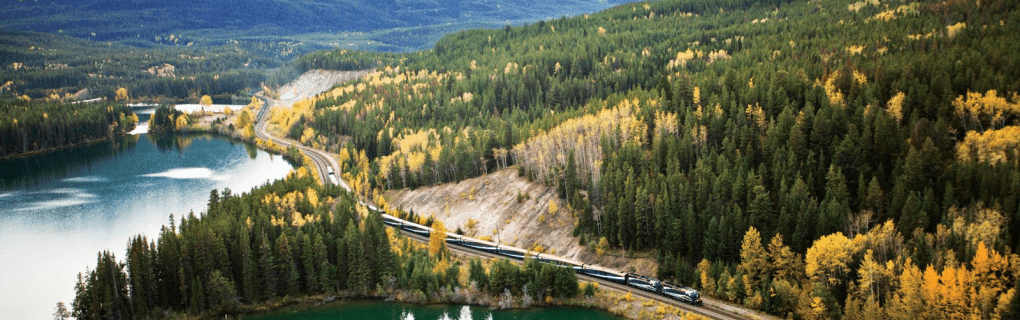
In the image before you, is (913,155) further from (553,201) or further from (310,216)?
(310,216)

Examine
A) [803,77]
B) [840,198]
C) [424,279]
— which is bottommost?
[424,279]

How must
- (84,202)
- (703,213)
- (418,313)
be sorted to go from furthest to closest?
(84,202)
(703,213)
(418,313)

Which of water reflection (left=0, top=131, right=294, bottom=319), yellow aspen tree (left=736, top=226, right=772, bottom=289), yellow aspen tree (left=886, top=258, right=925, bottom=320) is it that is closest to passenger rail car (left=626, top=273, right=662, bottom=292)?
yellow aspen tree (left=736, top=226, right=772, bottom=289)

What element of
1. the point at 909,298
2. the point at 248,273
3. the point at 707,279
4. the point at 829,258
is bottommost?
the point at 707,279

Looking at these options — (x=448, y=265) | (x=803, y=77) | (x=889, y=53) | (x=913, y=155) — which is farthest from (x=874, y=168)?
(x=448, y=265)

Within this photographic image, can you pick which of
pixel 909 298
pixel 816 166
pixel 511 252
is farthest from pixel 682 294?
pixel 511 252

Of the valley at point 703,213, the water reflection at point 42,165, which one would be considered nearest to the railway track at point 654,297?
the valley at point 703,213

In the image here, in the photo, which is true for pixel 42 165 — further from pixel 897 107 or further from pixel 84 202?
pixel 897 107
